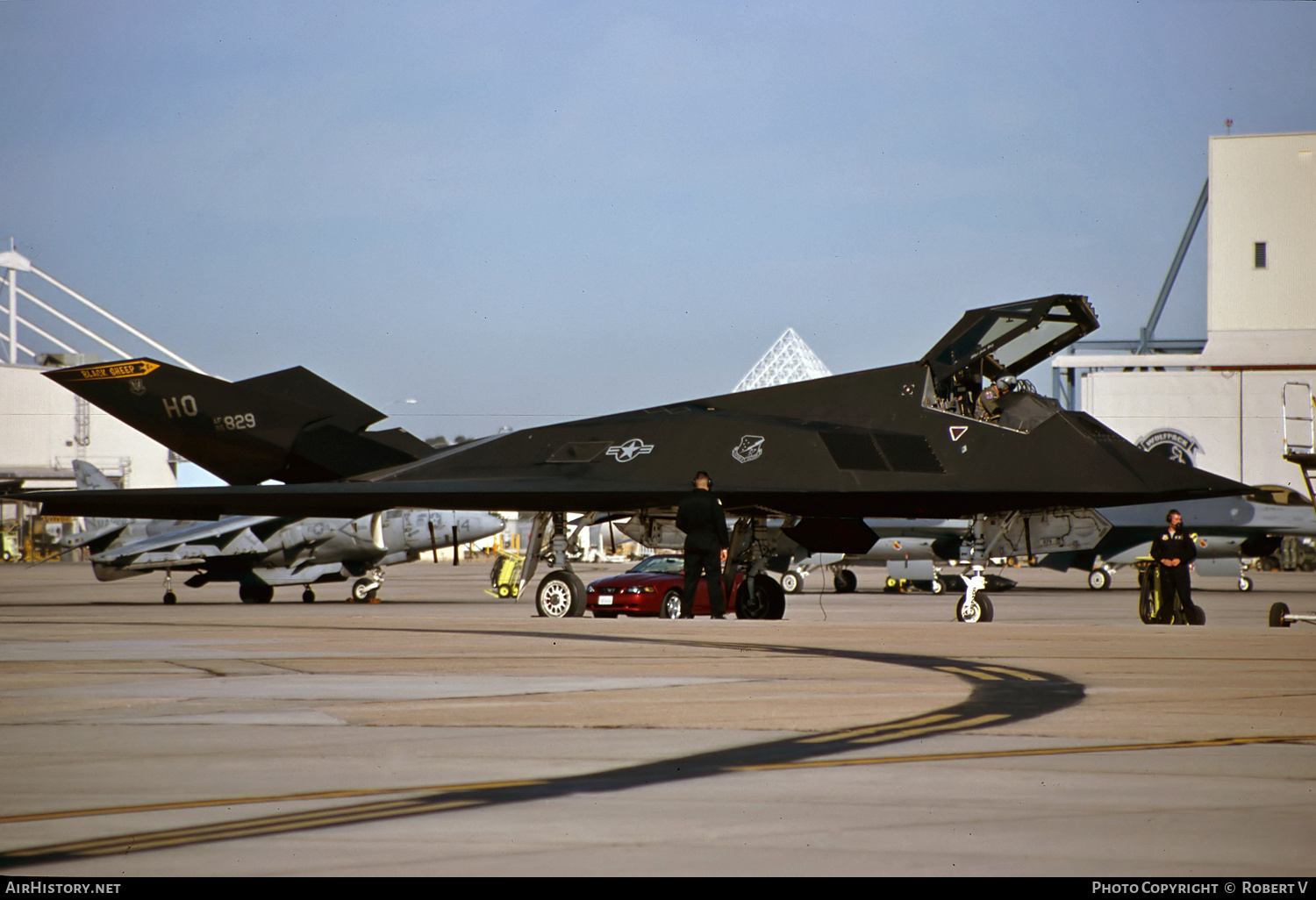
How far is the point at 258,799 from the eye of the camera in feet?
14.4

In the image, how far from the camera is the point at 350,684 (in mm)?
7801

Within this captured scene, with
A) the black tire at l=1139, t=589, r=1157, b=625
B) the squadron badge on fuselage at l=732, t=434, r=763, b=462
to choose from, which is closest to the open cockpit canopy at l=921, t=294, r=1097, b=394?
the squadron badge on fuselage at l=732, t=434, r=763, b=462

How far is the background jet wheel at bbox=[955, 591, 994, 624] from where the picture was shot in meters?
16.2

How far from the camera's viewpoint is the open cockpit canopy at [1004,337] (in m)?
16.0

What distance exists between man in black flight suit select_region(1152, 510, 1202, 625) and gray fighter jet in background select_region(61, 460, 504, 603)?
16461 millimetres

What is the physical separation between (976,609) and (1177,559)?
2913mm

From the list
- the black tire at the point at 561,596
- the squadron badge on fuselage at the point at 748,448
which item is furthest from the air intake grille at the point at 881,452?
the black tire at the point at 561,596

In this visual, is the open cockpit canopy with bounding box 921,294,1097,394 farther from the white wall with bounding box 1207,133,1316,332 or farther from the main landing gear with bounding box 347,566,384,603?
the white wall with bounding box 1207,133,1316,332

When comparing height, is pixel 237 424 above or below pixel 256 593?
above

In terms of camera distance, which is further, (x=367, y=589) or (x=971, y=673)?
(x=367, y=589)

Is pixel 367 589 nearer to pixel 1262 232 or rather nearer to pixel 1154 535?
pixel 1154 535

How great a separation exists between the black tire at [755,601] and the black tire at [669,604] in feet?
11.8

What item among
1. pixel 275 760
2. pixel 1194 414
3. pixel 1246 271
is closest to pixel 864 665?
pixel 275 760

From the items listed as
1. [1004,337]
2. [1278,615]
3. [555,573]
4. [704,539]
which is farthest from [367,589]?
[1278,615]
